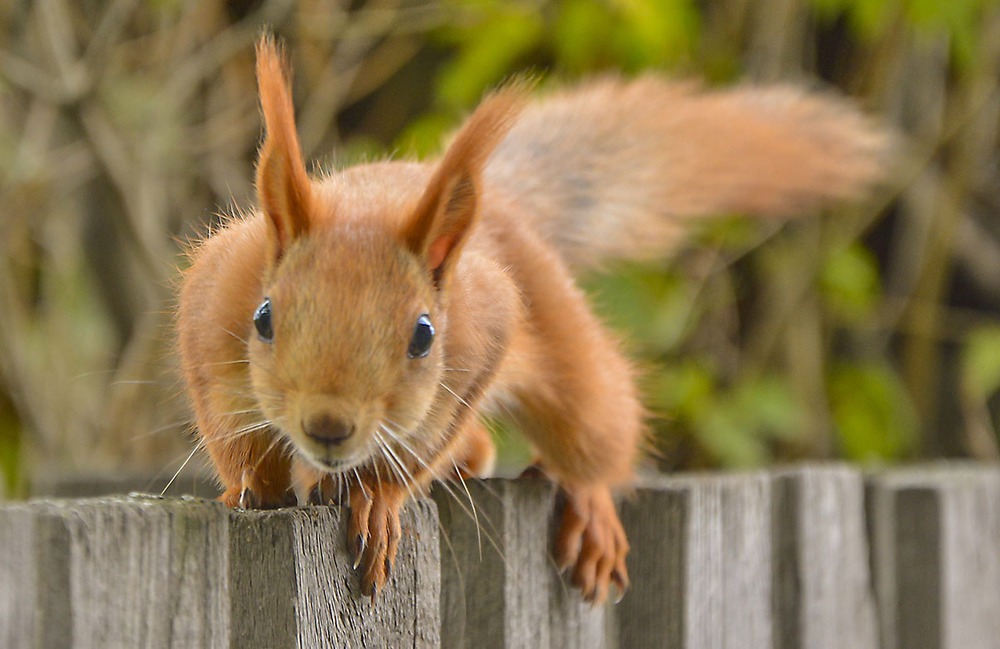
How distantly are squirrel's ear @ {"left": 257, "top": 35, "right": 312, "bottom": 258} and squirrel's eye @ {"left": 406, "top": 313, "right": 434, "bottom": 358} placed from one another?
0.11 m

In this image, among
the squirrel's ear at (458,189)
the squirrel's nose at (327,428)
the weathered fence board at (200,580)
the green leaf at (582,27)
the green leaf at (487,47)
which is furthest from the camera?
the green leaf at (582,27)

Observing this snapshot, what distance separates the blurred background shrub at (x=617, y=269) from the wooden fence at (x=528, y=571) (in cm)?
68

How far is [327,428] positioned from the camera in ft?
2.83

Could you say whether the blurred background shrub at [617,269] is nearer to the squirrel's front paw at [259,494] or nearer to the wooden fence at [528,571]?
the wooden fence at [528,571]

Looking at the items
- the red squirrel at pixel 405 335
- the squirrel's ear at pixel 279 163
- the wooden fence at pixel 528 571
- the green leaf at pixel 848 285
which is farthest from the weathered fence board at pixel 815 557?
the green leaf at pixel 848 285

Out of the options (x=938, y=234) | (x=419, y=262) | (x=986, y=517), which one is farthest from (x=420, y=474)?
(x=938, y=234)

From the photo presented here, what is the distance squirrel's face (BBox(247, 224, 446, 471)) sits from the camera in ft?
2.87

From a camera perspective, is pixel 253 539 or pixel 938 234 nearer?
pixel 253 539

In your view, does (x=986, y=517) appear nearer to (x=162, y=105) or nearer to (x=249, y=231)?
(x=249, y=231)

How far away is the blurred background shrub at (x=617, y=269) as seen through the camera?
2.17 metres

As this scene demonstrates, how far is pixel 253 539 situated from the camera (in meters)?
0.81

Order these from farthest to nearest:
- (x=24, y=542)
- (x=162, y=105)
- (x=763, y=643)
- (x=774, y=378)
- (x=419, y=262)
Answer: (x=774, y=378), (x=162, y=105), (x=763, y=643), (x=419, y=262), (x=24, y=542)

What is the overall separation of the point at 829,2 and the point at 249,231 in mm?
1473

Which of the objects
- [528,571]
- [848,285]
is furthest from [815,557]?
[848,285]
